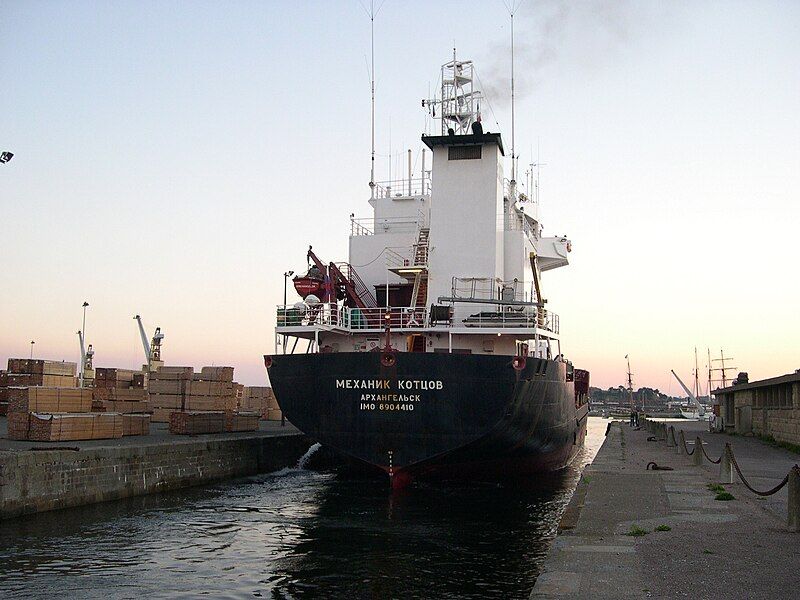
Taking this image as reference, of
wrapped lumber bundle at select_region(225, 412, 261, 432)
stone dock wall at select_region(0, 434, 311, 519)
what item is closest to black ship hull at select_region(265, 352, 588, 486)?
stone dock wall at select_region(0, 434, 311, 519)

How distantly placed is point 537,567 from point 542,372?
938 cm

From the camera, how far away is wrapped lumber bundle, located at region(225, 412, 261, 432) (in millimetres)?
30013

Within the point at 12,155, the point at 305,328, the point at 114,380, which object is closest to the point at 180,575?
the point at 305,328

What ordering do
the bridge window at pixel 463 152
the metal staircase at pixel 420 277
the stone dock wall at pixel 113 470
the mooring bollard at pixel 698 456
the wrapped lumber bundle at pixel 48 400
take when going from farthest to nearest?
the bridge window at pixel 463 152, the metal staircase at pixel 420 277, the wrapped lumber bundle at pixel 48 400, the mooring bollard at pixel 698 456, the stone dock wall at pixel 113 470

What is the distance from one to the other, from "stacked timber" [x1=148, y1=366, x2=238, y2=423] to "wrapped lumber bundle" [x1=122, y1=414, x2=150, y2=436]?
6.21 meters

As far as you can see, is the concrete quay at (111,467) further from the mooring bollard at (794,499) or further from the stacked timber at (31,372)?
the mooring bollard at (794,499)

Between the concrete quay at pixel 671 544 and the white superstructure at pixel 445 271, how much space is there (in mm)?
6799

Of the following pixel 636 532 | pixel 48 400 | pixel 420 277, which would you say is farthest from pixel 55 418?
pixel 636 532

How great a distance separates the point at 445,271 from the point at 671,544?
15828mm

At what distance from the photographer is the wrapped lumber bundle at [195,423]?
26.9 metres

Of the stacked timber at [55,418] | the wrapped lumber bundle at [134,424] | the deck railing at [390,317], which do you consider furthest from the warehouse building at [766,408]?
the stacked timber at [55,418]

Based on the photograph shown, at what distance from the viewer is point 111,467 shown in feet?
A: 61.5

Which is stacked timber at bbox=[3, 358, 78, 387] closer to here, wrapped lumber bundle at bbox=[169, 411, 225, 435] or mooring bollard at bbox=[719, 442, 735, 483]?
wrapped lumber bundle at bbox=[169, 411, 225, 435]

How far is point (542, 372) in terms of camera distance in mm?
21969
